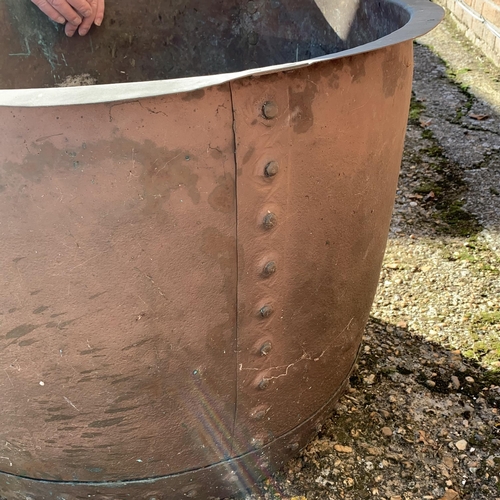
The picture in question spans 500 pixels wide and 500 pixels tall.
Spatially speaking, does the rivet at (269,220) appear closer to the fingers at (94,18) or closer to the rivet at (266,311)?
the rivet at (266,311)

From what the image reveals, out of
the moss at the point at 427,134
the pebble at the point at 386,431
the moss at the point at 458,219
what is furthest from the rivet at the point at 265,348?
the moss at the point at 427,134

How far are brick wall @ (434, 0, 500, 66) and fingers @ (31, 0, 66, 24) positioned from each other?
9.09ft

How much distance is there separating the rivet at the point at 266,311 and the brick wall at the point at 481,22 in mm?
3132

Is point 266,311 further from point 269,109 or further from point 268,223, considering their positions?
point 269,109

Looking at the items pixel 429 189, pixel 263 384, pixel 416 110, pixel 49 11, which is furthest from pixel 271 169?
pixel 416 110

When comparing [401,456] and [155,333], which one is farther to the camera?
[401,456]

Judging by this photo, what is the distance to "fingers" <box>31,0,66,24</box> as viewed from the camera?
160 cm

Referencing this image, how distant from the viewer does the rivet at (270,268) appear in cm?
99

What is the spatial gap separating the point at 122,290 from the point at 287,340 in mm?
345

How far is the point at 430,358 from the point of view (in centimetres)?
175

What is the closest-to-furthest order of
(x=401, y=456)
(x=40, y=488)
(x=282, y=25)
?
(x=40, y=488) → (x=401, y=456) → (x=282, y=25)

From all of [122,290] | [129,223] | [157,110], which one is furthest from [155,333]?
[157,110]

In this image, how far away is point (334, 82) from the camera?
→ 0.92m

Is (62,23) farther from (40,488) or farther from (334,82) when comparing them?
(40,488)
